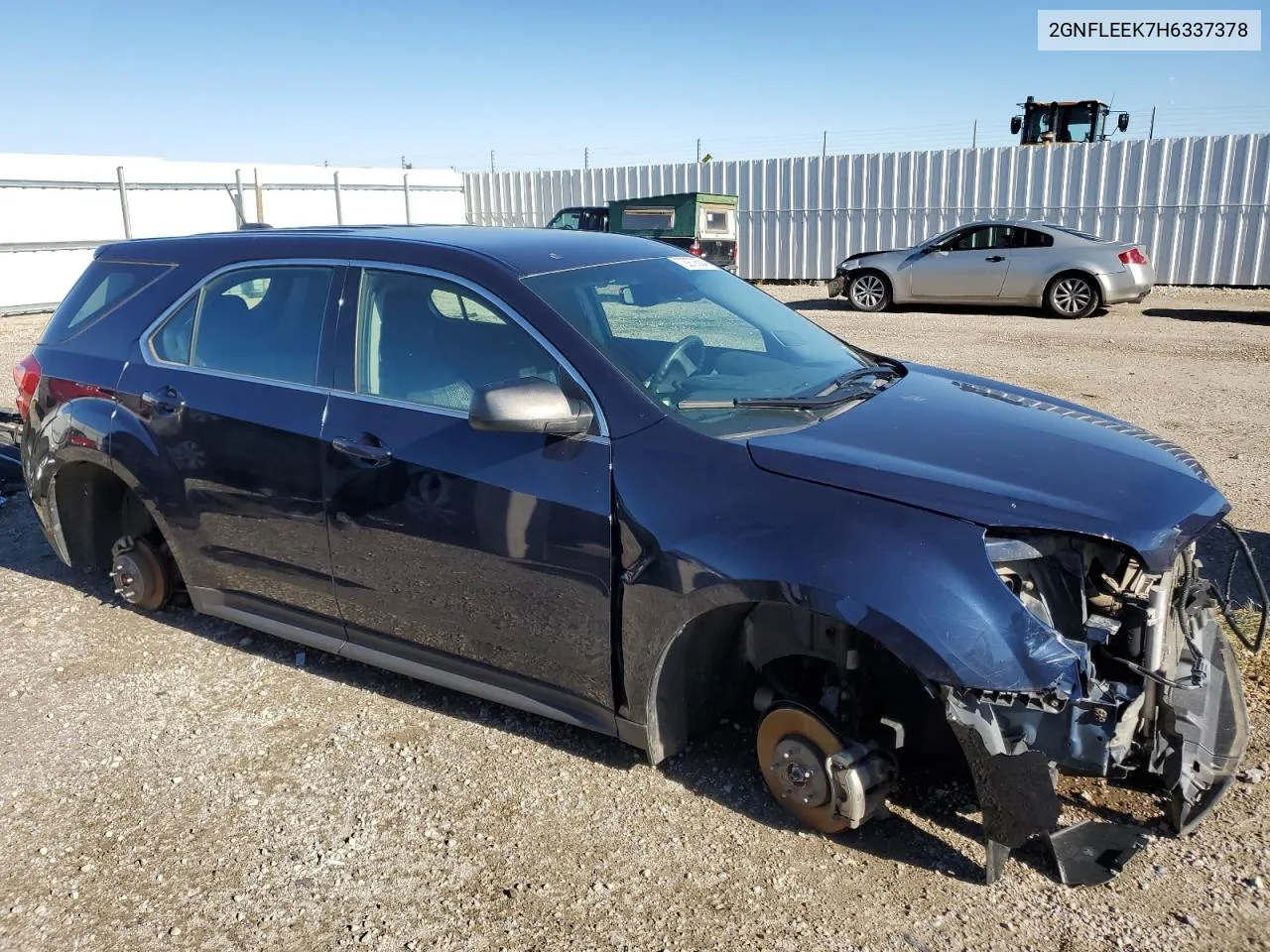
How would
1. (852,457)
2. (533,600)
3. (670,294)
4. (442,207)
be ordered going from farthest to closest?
(442,207) → (670,294) → (533,600) → (852,457)

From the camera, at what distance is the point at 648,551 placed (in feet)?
9.73

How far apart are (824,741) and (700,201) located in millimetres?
16973

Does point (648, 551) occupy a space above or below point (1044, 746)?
above

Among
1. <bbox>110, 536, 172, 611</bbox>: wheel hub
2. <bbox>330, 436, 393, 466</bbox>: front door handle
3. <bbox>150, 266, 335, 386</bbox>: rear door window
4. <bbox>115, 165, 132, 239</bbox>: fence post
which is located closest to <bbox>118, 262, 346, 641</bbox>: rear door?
<bbox>150, 266, 335, 386</bbox>: rear door window

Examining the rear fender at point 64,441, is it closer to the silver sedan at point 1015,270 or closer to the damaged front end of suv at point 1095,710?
the damaged front end of suv at point 1095,710

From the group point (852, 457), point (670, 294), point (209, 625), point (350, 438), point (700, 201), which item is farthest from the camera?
point (700, 201)

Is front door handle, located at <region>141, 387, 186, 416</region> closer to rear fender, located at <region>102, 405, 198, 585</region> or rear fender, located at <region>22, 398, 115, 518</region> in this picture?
rear fender, located at <region>102, 405, 198, 585</region>

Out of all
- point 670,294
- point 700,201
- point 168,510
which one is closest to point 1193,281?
point 700,201

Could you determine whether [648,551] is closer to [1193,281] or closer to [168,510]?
[168,510]

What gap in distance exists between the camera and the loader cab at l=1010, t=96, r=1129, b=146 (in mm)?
21766

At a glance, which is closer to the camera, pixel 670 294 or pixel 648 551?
pixel 648 551

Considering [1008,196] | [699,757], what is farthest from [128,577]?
[1008,196]

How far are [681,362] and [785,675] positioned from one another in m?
1.14

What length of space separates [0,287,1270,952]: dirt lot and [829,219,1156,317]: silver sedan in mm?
12080
